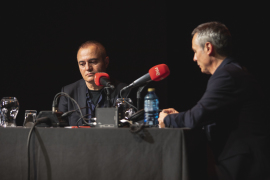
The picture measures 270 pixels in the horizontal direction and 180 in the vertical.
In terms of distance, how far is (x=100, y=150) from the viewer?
102 cm

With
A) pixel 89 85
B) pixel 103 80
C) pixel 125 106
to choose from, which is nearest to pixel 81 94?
pixel 89 85

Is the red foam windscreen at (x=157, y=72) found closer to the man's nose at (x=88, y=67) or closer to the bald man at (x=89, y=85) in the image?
the bald man at (x=89, y=85)

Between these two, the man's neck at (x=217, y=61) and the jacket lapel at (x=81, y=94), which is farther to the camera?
the jacket lapel at (x=81, y=94)

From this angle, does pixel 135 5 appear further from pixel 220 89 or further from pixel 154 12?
pixel 220 89

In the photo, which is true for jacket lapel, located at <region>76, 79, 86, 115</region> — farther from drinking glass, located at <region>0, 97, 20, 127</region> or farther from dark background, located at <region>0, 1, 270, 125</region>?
drinking glass, located at <region>0, 97, 20, 127</region>

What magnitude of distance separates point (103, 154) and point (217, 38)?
883mm

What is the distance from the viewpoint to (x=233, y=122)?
1.19 meters

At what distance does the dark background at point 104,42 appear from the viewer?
288 centimetres

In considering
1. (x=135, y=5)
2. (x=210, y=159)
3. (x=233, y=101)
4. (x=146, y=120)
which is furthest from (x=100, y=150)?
(x=135, y=5)

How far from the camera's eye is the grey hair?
141 cm

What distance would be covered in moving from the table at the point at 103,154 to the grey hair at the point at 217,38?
1.88 ft

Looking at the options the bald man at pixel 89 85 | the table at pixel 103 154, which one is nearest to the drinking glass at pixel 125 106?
the table at pixel 103 154

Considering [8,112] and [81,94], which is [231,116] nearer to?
[8,112]

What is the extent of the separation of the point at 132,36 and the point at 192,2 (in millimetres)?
783
